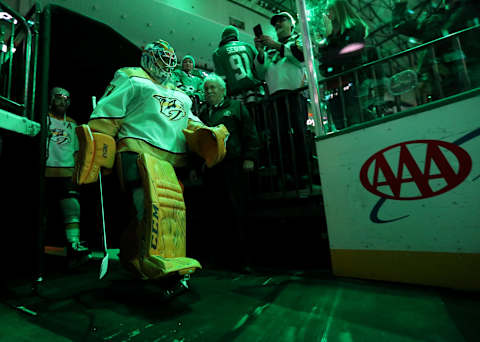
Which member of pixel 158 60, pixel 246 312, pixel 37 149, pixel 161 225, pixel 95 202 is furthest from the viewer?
pixel 95 202

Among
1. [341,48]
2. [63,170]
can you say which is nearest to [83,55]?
[63,170]

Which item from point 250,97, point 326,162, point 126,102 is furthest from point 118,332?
point 250,97

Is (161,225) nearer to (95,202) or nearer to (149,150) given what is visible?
(149,150)

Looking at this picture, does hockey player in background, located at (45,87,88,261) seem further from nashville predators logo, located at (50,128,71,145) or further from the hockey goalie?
the hockey goalie

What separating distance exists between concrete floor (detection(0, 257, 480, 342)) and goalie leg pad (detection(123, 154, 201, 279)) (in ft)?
0.78

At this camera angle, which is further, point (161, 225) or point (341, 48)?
point (341, 48)

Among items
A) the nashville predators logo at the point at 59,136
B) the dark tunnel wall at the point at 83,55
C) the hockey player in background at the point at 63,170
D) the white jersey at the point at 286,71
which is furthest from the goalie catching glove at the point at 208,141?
the nashville predators logo at the point at 59,136

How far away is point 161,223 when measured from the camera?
164 cm

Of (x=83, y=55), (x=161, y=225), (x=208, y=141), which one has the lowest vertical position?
(x=161, y=225)

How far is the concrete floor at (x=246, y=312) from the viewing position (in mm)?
1147

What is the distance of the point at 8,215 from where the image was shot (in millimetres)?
2664

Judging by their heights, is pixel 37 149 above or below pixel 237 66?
below

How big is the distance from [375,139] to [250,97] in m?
1.74

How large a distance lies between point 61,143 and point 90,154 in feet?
5.57
